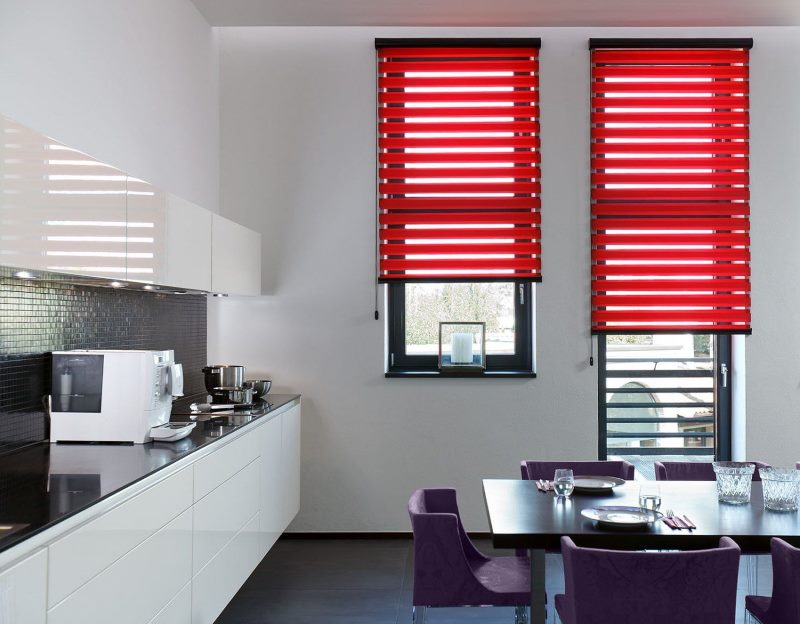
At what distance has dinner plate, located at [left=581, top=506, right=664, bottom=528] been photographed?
2.36m

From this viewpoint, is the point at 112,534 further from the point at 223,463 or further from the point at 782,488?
the point at 782,488

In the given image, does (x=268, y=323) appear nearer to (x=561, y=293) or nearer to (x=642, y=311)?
(x=561, y=293)

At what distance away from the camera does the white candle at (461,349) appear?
191 inches

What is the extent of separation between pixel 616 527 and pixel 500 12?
10.6 feet

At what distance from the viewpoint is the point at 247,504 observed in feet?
11.4

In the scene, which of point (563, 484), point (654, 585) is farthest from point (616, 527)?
point (563, 484)

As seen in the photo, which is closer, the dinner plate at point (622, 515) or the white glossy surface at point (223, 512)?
the dinner plate at point (622, 515)

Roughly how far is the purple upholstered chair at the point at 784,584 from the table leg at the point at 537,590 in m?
0.67

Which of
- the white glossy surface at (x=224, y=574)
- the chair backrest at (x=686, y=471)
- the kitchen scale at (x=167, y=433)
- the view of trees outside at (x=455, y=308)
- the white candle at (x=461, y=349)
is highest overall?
the view of trees outside at (x=455, y=308)

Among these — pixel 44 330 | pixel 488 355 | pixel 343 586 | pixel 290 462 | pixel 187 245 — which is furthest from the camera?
pixel 488 355

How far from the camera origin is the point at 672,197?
15.8 ft

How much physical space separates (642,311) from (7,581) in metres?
4.02

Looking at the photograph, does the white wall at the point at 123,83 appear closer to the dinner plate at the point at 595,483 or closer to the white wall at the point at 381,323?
the white wall at the point at 381,323

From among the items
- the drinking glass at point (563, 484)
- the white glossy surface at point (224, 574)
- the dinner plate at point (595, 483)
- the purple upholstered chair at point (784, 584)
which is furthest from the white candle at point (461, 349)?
the purple upholstered chair at point (784, 584)
